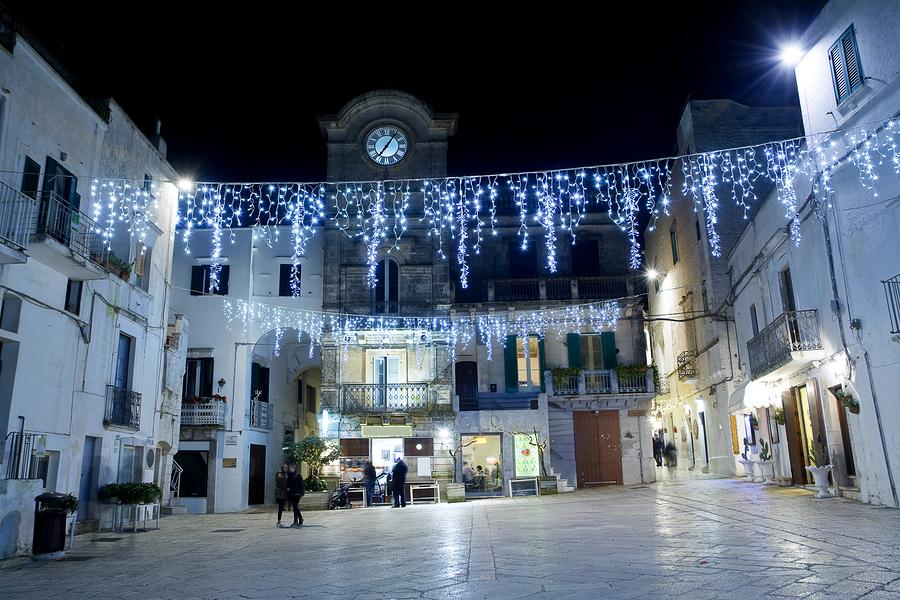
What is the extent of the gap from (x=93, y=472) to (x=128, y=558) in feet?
19.9

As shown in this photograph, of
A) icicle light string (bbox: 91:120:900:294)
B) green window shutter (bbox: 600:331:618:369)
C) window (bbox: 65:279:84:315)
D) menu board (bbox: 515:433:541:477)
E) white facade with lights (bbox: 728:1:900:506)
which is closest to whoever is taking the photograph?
white facade with lights (bbox: 728:1:900:506)

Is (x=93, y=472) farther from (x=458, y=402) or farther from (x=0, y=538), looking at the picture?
(x=458, y=402)

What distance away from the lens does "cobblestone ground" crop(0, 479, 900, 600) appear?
6.14 metres

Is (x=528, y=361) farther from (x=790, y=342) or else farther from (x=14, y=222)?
(x=14, y=222)

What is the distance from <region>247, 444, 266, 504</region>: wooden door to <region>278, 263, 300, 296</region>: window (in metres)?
5.69

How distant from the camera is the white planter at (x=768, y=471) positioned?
18.4m

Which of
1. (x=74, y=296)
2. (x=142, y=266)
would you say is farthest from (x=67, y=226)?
(x=142, y=266)

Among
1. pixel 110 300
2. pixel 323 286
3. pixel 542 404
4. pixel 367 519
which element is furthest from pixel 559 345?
pixel 110 300

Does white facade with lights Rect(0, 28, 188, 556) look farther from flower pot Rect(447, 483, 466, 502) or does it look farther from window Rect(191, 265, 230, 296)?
flower pot Rect(447, 483, 466, 502)

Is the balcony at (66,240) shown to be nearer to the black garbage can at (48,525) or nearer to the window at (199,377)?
the black garbage can at (48,525)

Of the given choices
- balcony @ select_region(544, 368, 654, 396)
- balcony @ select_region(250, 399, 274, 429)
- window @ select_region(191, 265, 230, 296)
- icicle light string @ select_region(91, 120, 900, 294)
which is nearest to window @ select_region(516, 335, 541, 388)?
balcony @ select_region(544, 368, 654, 396)

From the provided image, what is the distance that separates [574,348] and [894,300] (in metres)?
15.0

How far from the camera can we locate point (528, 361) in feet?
87.0

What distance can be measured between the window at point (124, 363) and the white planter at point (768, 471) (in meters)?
16.5
